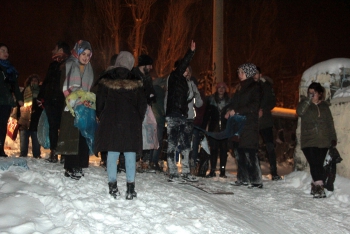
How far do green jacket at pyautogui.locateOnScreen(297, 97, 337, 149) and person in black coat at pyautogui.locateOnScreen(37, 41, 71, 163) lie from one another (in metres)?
3.93

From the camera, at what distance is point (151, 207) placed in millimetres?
5234

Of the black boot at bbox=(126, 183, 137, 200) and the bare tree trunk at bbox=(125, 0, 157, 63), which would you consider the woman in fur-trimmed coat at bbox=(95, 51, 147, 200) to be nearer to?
the black boot at bbox=(126, 183, 137, 200)

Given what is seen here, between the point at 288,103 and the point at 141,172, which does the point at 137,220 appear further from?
the point at 288,103

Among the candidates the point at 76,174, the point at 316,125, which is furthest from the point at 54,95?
the point at 316,125

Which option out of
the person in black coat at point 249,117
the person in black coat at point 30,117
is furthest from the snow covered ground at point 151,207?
the person in black coat at point 30,117

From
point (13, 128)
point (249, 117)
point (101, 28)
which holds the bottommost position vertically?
point (13, 128)

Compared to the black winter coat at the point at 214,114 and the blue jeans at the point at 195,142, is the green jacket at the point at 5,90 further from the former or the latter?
the black winter coat at the point at 214,114

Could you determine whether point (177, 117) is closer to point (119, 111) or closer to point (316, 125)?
point (119, 111)

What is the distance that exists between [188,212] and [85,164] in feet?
5.72

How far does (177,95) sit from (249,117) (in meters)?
1.27

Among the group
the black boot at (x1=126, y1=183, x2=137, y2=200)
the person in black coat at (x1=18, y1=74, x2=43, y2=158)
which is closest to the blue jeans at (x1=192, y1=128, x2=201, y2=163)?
the person in black coat at (x1=18, y1=74, x2=43, y2=158)

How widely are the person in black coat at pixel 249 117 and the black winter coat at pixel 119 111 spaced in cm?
238

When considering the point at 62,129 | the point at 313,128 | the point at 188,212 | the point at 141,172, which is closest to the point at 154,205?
the point at 188,212

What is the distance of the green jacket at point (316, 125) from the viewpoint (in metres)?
7.07
